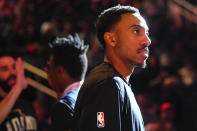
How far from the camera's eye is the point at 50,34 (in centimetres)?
708

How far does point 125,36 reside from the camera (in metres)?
2.42

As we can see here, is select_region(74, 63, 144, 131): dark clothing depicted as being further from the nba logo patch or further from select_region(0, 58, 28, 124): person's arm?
select_region(0, 58, 28, 124): person's arm

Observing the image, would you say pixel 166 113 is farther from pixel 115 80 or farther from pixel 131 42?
pixel 115 80

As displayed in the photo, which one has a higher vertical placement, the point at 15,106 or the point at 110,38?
the point at 110,38

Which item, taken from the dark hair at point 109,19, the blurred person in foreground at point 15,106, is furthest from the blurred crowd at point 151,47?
the dark hair at point 109,19

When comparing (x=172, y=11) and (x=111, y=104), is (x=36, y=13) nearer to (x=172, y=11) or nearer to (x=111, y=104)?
(x=172, y=11)

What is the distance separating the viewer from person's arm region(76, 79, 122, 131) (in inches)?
83.7

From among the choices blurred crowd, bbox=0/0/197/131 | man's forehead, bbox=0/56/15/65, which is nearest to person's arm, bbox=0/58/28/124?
man's forehead, bbox=0/56/15/65

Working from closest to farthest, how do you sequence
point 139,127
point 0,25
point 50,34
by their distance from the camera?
point 139,127 → point 50,34 → point 0,25

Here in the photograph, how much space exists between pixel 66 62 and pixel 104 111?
1225mm

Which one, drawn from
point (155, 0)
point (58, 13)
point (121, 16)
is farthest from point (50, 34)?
point (121, 16)

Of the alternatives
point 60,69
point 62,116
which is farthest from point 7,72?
point 62,116

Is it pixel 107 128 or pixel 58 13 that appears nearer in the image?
pixel 107 128

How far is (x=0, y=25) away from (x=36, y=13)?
1.75 meters
